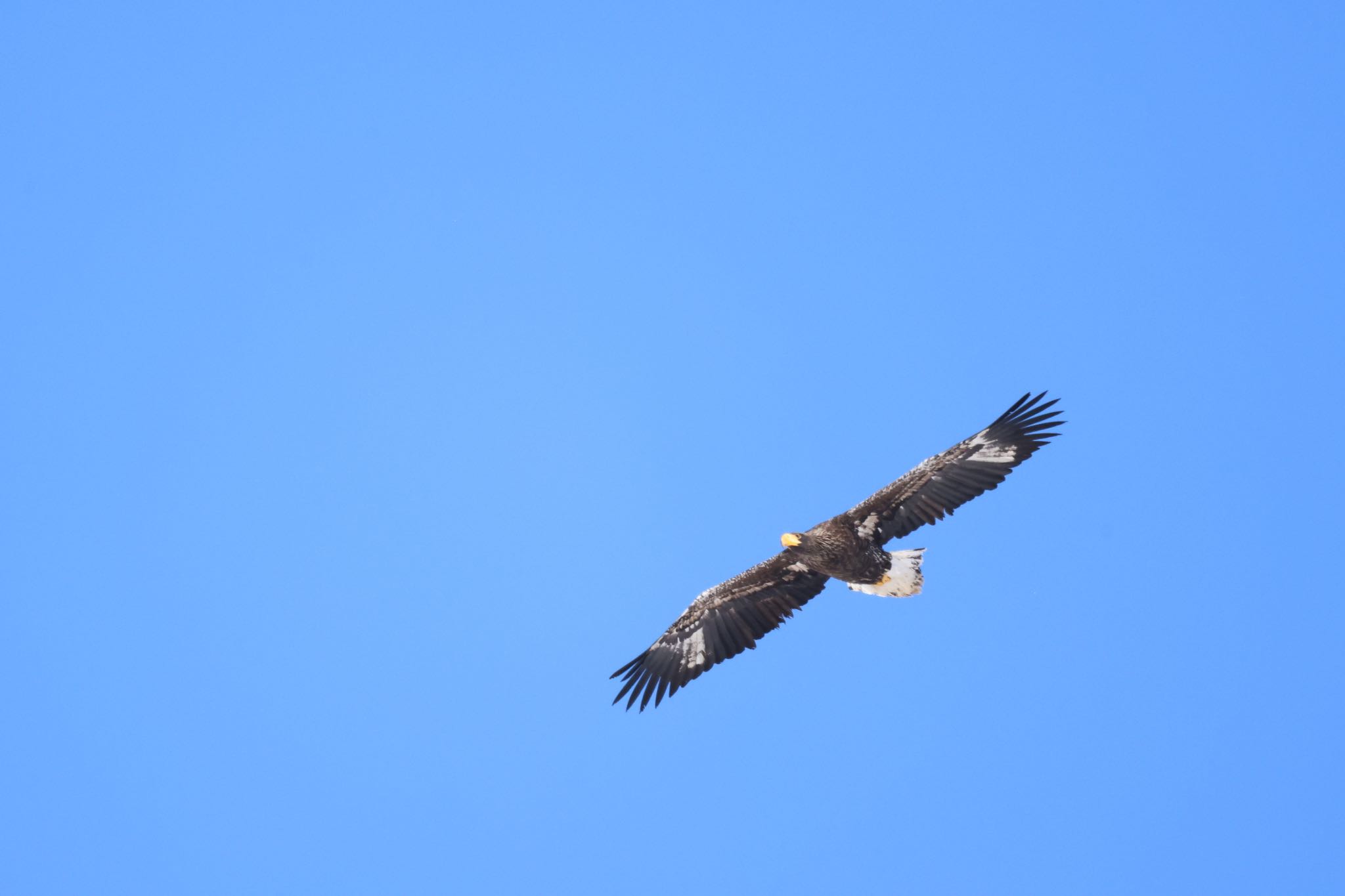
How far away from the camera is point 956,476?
49.0 ft

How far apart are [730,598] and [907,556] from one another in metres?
2.29

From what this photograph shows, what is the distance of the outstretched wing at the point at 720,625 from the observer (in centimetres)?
1575

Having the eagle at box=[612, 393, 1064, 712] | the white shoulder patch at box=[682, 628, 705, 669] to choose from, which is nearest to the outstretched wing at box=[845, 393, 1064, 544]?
the eagle at box=[612, 393, 1064, 712]

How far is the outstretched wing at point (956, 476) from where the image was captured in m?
14.8

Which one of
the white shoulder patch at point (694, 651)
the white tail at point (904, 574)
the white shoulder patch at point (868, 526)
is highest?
the white shoulder patch at point (694, 651)

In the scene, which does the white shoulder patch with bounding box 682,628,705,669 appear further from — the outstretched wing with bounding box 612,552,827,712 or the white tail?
the white tail

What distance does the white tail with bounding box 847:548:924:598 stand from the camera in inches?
589

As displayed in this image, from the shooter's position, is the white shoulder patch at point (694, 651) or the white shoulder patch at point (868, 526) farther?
the white shoulder patch at point (694, 651)

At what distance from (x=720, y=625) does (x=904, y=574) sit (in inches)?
94.2

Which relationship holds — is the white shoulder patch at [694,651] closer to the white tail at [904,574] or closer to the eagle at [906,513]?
the eagle at [906,513]

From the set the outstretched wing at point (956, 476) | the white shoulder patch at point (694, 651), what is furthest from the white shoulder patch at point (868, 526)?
the white shoulder patch at point (694, 651)

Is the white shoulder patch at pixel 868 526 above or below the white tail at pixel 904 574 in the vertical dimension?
above

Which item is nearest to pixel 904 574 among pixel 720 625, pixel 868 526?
pixel 868 526

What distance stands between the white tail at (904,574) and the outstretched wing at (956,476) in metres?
0.29
